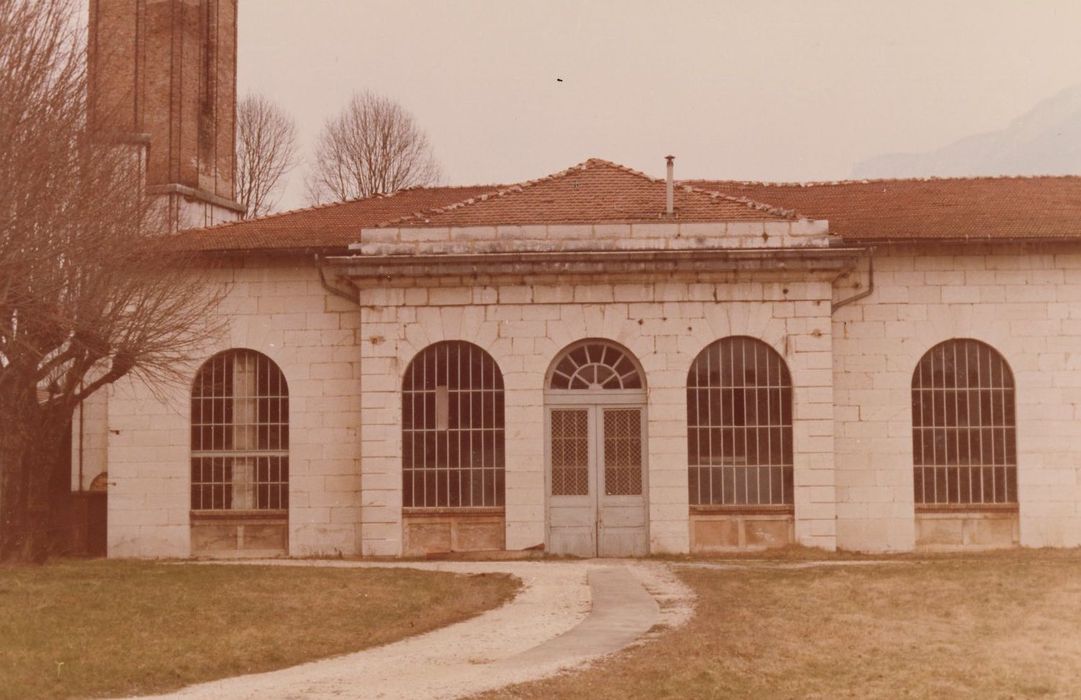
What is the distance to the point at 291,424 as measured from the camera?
2112 cm

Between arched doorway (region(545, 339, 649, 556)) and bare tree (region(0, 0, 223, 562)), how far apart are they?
558 centimetres

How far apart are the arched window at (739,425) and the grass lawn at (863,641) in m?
3.65

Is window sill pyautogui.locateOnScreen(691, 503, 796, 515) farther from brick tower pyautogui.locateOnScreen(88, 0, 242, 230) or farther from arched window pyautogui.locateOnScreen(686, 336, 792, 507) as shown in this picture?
brick tower pyautogui.locateOnScreen(88, 0, 242, 230)

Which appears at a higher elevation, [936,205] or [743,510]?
[936,205]

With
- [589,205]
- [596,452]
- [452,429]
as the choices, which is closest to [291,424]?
[452,429]

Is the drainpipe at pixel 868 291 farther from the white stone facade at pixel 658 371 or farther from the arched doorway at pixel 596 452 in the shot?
the arched doorway at pixel 596 452

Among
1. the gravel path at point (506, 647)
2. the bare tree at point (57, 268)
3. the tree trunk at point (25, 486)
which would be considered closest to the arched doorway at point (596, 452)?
→ the gravel path at point (506, 647)

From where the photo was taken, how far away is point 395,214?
2339 centimetres

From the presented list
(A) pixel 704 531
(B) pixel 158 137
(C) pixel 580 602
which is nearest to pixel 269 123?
(B) pixel 158 137

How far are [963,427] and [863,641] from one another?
9.99 m

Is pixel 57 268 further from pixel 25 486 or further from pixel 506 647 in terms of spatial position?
pixel 506 647

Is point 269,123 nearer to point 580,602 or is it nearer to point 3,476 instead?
point 3,476

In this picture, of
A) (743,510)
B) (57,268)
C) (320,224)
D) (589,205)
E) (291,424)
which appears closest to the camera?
→ (57,268)

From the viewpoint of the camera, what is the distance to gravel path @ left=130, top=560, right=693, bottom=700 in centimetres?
977
